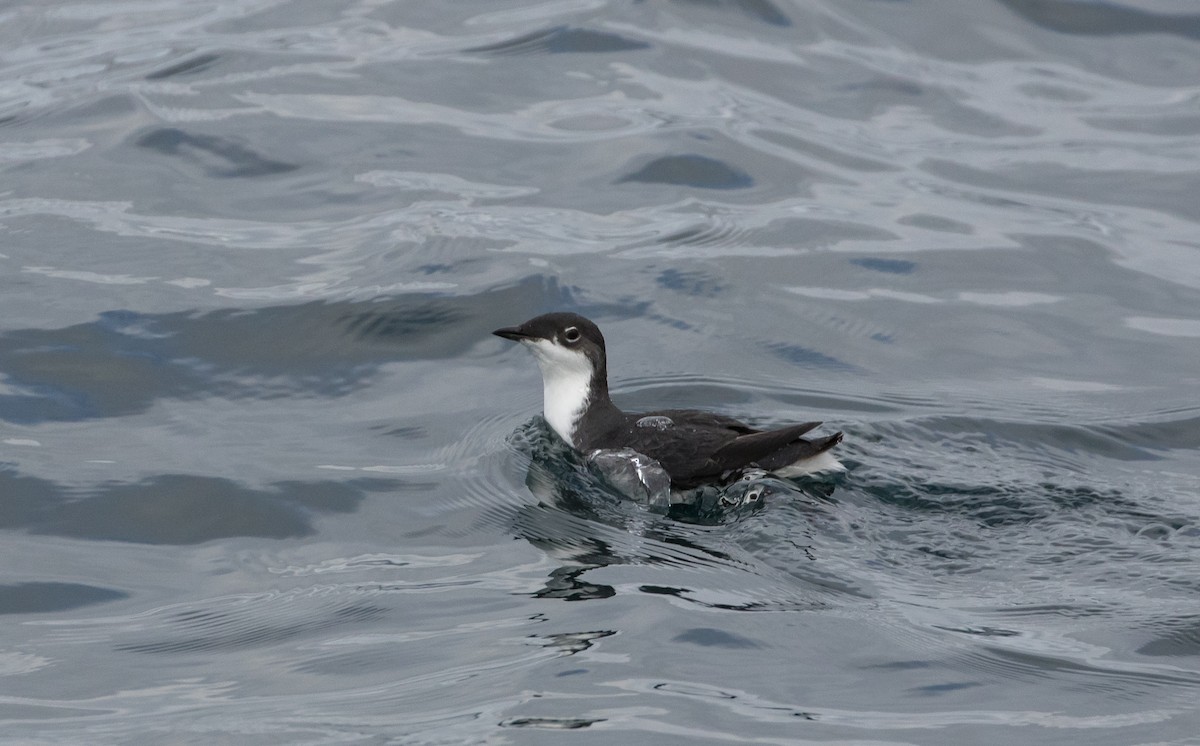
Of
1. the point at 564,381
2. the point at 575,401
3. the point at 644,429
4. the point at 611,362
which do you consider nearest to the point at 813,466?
the point at 644,429

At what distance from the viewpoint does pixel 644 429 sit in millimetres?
8719

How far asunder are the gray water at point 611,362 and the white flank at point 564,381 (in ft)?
0.69

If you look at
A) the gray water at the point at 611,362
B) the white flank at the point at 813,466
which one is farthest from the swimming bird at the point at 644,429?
the gray water at the point at 611,362

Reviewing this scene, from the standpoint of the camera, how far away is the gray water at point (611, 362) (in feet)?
20.7

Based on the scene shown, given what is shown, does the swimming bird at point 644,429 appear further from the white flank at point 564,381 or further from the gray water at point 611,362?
the gray water at point 611,362

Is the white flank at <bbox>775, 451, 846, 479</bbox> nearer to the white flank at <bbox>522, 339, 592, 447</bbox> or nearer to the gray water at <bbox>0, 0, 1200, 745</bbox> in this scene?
the gray water at <bbox>0, 0, 1200, 745</bbox>

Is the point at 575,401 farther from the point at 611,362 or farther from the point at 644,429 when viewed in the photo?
the point at 611,362

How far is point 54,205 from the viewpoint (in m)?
12.3

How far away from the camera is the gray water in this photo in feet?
20.7

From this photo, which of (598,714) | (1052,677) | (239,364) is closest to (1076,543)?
(1052,677)

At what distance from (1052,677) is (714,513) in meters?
2.42

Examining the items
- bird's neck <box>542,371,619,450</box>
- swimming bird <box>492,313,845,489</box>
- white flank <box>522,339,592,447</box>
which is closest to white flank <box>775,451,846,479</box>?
swimming bird <box>492,313,845,489</box>

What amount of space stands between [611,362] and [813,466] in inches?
98.7

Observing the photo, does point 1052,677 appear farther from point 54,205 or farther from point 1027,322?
point 54,205
